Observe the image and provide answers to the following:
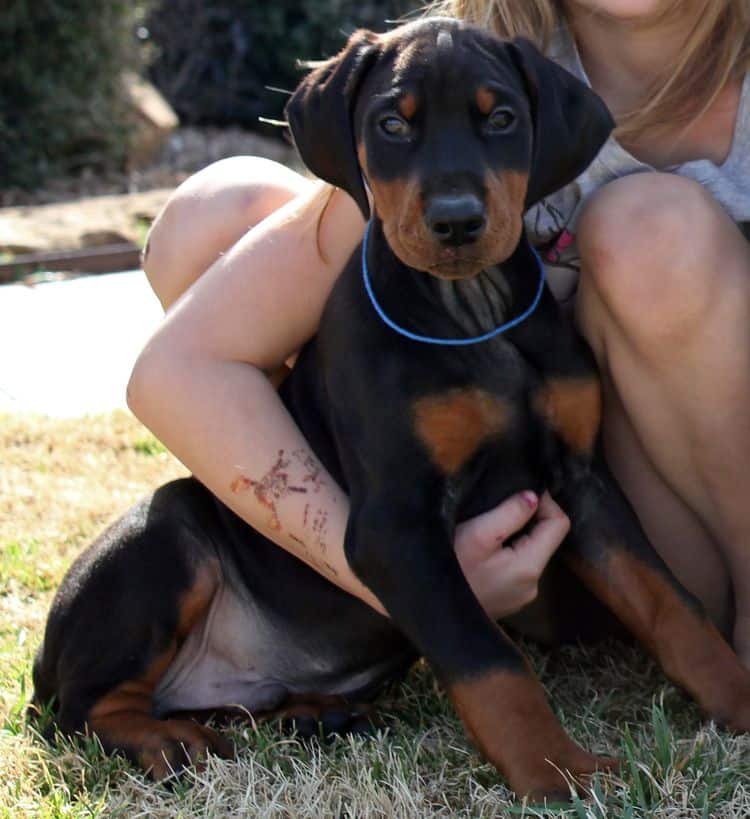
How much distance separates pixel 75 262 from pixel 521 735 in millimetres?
5863

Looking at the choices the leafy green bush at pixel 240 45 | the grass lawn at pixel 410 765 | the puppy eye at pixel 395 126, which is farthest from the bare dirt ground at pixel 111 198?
the puppy eye at pixel 395 126

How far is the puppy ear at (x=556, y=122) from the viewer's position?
2707 mm

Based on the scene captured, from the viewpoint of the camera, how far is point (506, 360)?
2.86 metres

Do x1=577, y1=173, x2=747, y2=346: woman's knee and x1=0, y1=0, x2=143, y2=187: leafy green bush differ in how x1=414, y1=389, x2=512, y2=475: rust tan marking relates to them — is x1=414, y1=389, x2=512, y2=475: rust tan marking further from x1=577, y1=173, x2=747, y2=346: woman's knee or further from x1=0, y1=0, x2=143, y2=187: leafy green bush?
x1=0, y1=0, x2=143, y2=187: leafy green bush

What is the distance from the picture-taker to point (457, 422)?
9.11 feet

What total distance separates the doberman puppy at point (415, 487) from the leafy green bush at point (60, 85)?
7.04 metres

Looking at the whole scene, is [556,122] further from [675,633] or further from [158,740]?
[158,740]

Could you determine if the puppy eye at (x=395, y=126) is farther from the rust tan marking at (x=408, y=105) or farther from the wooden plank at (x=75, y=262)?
the wooden plank at (x=75, y=262)

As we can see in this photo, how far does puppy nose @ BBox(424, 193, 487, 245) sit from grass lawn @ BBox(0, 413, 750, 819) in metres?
0.93

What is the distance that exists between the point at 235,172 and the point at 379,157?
1.12 metres

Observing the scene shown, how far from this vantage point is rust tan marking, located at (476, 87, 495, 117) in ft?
8.63

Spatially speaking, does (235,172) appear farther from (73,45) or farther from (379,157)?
(73,45)

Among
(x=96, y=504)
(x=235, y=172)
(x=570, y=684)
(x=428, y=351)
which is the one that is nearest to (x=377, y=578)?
(x=428, y=351)

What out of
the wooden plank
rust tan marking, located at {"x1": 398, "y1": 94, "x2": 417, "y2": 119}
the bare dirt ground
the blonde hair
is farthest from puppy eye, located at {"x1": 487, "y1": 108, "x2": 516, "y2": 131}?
the bare dirt ground
